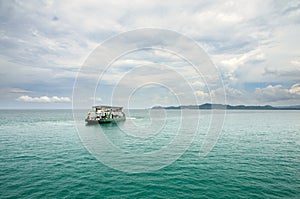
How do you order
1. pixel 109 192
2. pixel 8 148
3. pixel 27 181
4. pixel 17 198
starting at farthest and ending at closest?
pixel 8 148 → pixel 27 181 → pixel 109 192 → pixel 17 198

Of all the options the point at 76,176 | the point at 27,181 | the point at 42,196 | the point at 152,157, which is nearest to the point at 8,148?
the point at 27,181

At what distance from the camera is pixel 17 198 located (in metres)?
11.6

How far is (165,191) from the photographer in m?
12.8

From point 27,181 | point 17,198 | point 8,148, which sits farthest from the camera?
point 8,148

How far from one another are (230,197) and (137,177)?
744 cm

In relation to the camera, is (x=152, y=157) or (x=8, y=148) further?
(x=8, y=148)

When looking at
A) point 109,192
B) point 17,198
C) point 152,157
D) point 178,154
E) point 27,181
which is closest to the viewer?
point 17,198

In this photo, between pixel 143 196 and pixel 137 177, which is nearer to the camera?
pixel 143 196

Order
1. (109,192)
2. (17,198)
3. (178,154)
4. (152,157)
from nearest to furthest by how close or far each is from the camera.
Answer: (17,198) < (109,192) < (152,157) < (178,154)

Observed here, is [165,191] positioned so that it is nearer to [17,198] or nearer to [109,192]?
[109,192]

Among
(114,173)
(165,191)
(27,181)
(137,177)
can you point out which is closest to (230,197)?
(165,191)

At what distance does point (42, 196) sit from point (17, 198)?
1563 millimetres

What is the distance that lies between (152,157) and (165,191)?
838 cm

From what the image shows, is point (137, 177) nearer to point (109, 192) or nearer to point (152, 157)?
point (109, 192)
